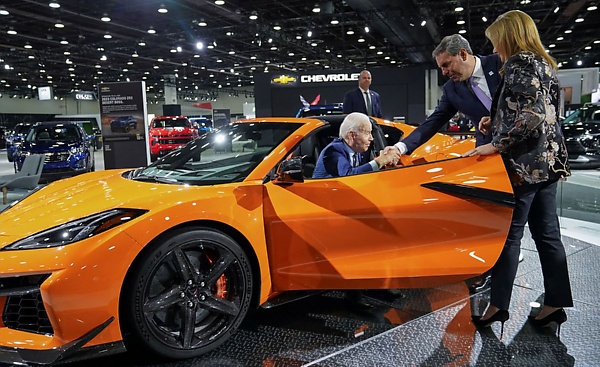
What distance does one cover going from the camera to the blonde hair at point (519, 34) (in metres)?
2.25

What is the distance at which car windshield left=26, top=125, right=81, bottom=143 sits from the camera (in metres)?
10.5

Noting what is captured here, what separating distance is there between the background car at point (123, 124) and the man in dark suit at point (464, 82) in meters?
6.95

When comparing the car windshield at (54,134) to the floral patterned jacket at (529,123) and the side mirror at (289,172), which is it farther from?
the floral patterned jacket at (529,123)

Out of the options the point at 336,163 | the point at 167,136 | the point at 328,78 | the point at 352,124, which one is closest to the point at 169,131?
the point at 167,136

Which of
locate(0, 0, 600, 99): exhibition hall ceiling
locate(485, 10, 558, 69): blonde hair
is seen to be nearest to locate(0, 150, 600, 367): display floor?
locate(485, 10, 558, 69): blonde hair

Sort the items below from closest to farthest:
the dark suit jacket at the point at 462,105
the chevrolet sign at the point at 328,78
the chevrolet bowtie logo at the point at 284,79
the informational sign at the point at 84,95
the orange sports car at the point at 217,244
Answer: the orange sports car at the point at 217,244, the dark suit jacket at the point at 462,105, the chevrolet sign at the point at 328,78, the chevrolet bowtie logo at the point at 284,79, the informational sign at the point at 84,95

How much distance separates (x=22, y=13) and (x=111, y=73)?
16152 mm

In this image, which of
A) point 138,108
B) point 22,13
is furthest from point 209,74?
point 138,108

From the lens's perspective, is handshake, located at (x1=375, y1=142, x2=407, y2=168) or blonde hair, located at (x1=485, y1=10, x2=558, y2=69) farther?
handshake, located at (x1=375, y1=142, x2=407, y2=168)

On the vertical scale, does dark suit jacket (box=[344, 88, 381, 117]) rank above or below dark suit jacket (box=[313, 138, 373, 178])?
above

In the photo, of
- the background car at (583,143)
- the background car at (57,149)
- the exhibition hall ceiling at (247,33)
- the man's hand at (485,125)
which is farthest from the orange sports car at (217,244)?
the exhibition hall ceiling at (247,33)

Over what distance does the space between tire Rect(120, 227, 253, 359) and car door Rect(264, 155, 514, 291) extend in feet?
0.73

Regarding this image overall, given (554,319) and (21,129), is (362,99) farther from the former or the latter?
(21,129)

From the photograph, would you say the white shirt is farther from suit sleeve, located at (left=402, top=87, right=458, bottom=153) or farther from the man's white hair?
the man's white hair
